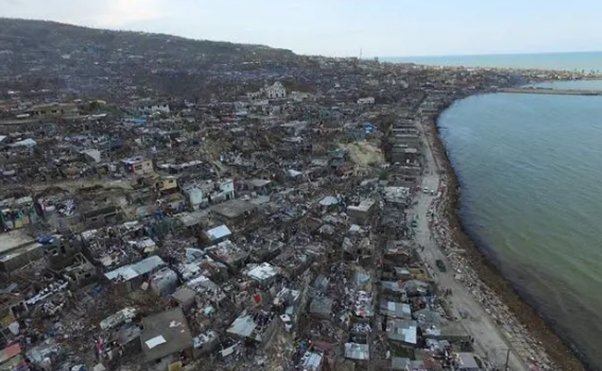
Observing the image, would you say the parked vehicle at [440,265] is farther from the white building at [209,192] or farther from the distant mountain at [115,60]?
the distant mountain at [115,60]

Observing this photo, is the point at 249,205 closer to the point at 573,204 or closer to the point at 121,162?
the point at 121,162

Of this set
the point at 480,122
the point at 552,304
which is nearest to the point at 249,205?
the point at 552,304

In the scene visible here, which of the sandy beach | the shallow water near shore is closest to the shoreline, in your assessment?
the sandy beach

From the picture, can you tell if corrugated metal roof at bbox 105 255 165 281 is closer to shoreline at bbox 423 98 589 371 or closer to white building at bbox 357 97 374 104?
shoreline at bbox 423 98 589 371

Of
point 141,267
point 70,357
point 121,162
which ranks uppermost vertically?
point 121,162

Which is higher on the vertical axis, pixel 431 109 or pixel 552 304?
pixel 431 109

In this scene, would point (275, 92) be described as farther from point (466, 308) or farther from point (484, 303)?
point (466, 308)

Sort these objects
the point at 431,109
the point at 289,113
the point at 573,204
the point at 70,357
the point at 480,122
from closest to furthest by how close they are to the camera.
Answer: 1. the point at 70,357
2. the point at 573,204
3. the point at 289,113
4. the point at 480,122
5. the point at 431,109
